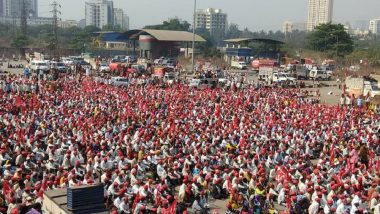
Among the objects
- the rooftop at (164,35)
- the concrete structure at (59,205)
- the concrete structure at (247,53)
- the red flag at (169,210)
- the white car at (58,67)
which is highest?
the rooftop at (164,35)

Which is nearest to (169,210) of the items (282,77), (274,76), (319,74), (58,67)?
(282,77)

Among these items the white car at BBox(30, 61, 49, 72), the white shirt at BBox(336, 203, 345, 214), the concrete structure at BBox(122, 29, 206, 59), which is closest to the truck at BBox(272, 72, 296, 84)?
the white car at BBox(30, 61, 49, 72)

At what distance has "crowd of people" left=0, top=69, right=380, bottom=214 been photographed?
11250 mm

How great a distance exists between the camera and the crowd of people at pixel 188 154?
36.9ft

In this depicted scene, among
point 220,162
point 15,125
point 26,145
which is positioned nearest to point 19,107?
point 15,125

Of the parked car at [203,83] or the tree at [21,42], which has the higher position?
the tree at [21,42]

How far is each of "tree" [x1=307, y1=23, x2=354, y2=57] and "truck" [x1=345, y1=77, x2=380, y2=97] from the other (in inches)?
1403

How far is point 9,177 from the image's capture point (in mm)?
11414

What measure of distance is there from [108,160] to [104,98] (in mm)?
12038

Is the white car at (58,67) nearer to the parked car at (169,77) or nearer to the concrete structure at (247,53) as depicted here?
the parked car at (169,77)

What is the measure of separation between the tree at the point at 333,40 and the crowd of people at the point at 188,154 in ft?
154

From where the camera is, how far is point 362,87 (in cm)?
3297

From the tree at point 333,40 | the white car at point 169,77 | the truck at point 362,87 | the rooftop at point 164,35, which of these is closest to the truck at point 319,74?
the truck at point 362,87

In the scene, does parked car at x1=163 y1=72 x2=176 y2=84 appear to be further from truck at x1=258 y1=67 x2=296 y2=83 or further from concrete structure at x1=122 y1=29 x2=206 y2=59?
concrete structure at x1=122 y1=29 x2=206 y2=59
